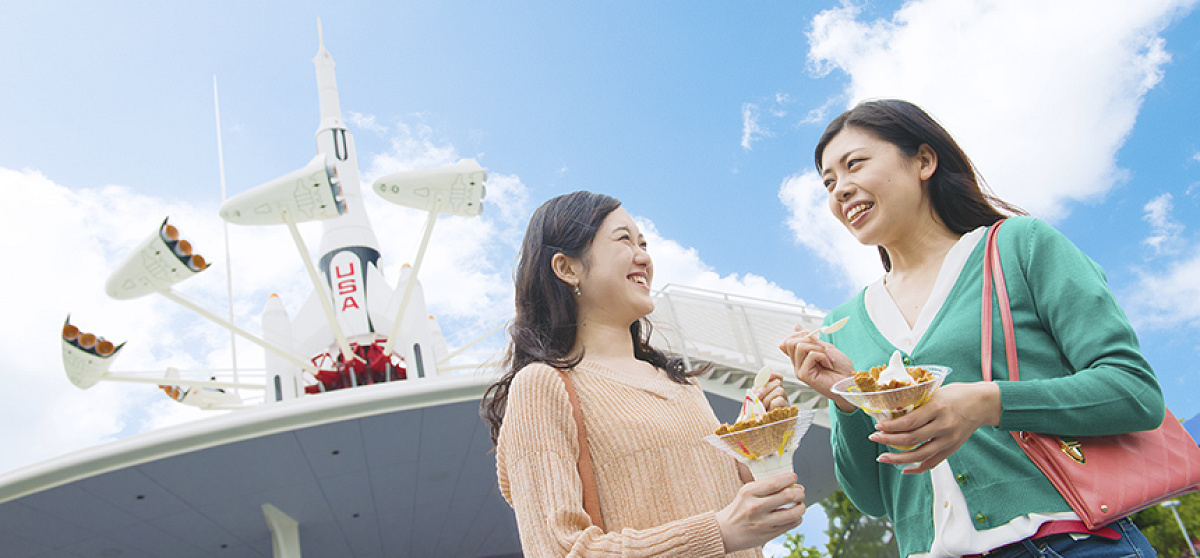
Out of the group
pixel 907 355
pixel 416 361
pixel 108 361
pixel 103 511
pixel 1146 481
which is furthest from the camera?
pixel 416 361

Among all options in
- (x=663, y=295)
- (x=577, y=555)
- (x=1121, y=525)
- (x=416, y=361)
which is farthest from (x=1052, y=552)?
(x=416, y=361)

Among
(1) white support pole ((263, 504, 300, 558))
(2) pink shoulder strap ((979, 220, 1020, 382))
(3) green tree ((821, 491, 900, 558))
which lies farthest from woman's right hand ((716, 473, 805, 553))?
(1) white support pole ((263, 504, 300, 558))

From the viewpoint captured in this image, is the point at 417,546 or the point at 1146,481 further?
the point at 417,546

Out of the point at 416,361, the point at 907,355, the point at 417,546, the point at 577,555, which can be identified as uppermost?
the point at 416,361

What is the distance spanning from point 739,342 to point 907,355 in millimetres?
8877

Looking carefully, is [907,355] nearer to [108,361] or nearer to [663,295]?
[663,295]

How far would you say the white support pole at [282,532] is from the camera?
42.2ft

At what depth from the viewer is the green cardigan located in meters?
1.63

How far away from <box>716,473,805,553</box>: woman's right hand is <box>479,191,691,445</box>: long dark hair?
0.65 metres

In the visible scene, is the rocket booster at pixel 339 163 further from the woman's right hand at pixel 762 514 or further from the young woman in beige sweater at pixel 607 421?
the woman's right hand at pixel 762 514

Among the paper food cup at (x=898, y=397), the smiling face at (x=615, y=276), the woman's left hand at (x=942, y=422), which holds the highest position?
the smiling face at (x=615, y=276)

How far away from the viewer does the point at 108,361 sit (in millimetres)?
15008

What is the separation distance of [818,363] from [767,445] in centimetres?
30

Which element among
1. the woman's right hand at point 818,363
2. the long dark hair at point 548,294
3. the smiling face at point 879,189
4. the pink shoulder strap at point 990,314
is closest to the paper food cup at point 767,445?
the woman's right hand at point 818,363
